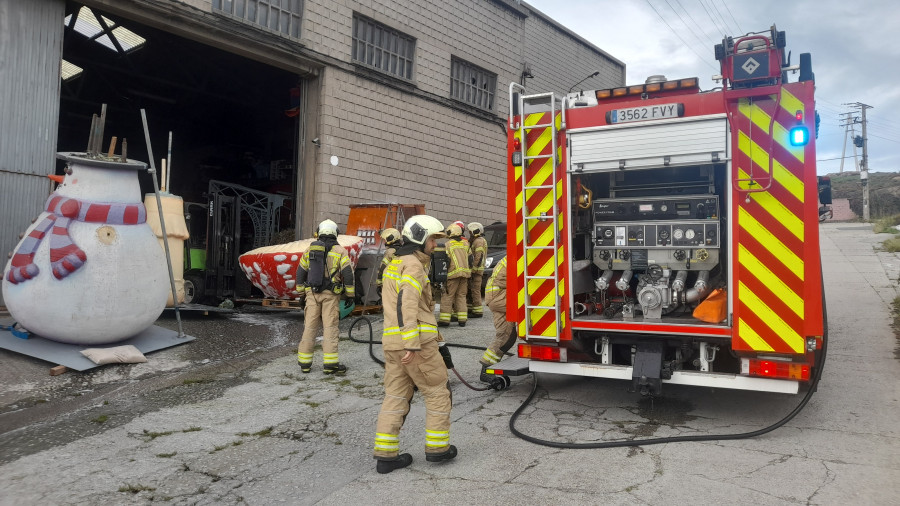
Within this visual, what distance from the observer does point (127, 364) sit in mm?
6906

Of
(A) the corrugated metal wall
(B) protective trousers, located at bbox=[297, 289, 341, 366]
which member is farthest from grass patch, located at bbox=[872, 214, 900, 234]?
(A) the corrugated metal wall

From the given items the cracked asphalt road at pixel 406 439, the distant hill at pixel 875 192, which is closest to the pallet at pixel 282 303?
the cracked asphalt road at pixel 406 439

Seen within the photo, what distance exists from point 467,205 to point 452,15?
4884 mm

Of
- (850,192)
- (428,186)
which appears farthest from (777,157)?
(850,192)

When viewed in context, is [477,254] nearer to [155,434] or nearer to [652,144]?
[652,144]

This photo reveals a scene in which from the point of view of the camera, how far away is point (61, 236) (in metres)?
6.66

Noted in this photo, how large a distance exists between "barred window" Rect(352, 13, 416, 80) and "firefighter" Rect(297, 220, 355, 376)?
785cm

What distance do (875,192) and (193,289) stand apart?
4943 cm

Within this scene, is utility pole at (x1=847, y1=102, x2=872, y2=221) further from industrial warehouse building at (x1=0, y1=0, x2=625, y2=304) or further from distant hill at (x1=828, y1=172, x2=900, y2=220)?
industrial warehouse building at (x1=0, y1=0, x2=625, y2=304)

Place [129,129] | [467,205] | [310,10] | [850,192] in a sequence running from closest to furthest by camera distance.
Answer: [310,10]
[467,205]
[129,129]
[850,192]

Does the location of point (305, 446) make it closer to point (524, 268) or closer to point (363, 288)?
point (524, 268)

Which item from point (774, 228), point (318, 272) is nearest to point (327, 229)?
point (318, 272)

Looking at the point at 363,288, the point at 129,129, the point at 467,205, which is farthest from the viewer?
the point at 129,129

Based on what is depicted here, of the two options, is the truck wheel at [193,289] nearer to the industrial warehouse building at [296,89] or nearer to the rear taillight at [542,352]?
the industrial warehouse building at [296,89]
